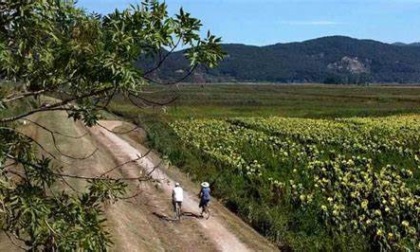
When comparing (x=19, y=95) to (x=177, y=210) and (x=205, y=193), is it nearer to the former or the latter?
(x=205, y=193)

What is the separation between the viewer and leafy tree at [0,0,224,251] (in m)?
7.10

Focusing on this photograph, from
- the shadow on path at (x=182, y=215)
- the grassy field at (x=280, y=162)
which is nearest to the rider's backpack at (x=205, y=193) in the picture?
the shadow on path at (x=182, y=215)

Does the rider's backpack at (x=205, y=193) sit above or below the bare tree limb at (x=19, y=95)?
below

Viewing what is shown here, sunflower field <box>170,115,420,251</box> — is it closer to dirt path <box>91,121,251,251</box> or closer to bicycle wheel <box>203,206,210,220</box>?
dirt path <box>91,121,251,251</box>

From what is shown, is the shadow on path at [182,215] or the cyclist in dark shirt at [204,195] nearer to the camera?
the cyclist in dark shirt at [204,195]

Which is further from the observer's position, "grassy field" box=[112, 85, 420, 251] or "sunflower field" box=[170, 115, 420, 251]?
"grassy field" box=[112, 85, 420, 251]

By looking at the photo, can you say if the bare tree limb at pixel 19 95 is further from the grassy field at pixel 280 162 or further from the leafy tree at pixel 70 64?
the grassy field at pixel 280 162

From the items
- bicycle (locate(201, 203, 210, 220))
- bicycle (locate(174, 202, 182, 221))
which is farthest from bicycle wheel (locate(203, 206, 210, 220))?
bicycle (locate(174, 202, 182, 221))

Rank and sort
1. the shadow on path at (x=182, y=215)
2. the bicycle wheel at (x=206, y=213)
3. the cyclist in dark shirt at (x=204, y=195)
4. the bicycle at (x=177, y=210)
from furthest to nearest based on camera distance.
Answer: the shadow on path at (x=182, y=215) < the bicycle wheel at (x=206, y=213) < the bicycle at (x=177, y=210) < the cyclist in dark shirt at (x=204, y=195)

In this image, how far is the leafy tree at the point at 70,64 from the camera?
23.3 feet

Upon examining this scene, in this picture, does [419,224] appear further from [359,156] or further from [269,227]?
[359,156]

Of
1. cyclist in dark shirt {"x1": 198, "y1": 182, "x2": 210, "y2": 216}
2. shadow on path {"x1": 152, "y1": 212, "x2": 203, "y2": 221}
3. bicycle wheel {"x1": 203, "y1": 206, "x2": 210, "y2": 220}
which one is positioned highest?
cyclist in dark shirt {"x1": 198, "y1": 182, "x2": 210, "y2": 216}

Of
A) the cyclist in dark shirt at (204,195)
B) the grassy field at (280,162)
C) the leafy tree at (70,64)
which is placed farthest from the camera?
the cyclist in dark shirt at (204,195)

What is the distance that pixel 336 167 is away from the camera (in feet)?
108
